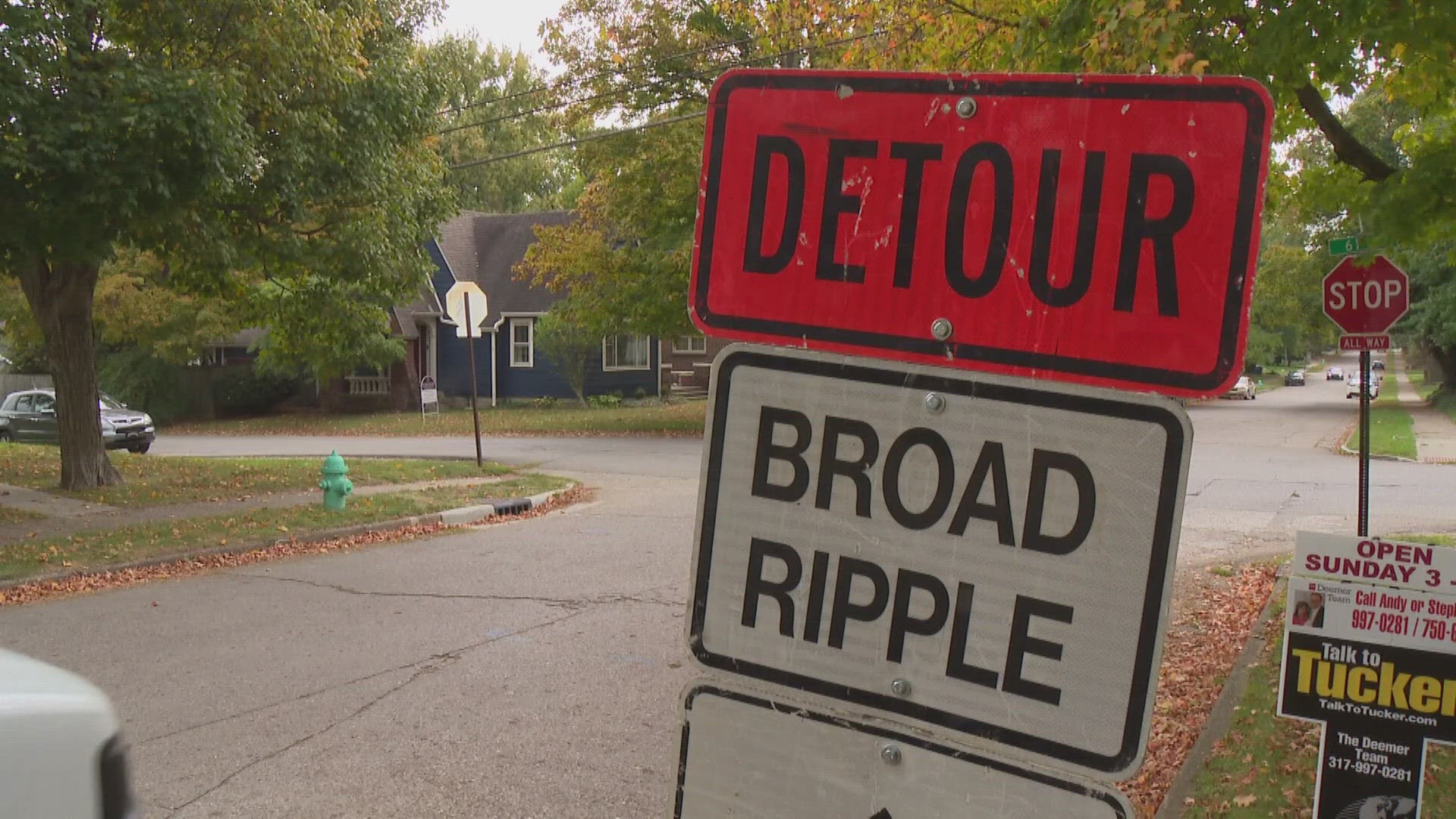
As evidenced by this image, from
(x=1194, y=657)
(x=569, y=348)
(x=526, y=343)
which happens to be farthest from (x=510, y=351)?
(x=1194, y=657)

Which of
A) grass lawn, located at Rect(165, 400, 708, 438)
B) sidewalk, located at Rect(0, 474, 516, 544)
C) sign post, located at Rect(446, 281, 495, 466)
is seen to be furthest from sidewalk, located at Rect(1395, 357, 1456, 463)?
sidewalk, located at Rect(0, 474, 516, 544)

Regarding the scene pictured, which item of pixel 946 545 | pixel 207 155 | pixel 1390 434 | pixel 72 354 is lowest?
pixel 1390 434

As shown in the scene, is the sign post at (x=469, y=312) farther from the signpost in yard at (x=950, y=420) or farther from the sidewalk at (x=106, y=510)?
the signpost in yard at (x=950, y=420)

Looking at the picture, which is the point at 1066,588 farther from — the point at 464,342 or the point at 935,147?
the point at 464,342

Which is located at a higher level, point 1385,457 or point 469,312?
point 469,312

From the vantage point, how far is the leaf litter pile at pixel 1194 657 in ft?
18.4

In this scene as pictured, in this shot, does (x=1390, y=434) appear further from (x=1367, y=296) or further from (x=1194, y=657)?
(x=1194, y=657)

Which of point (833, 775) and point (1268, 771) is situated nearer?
point (833, 775)

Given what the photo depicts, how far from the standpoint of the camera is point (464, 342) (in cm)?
4034

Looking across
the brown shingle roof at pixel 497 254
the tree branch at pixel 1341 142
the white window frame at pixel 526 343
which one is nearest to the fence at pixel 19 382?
the brown shingle roof at pixel 497 254

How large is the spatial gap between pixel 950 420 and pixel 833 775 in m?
0.65

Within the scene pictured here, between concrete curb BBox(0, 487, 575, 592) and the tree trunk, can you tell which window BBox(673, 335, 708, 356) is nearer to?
concrete curb BBox(0, 487, 575, 592)

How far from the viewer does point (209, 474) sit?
1820 centimetres

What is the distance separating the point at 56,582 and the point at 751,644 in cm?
1031
